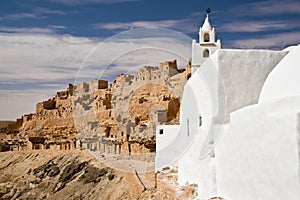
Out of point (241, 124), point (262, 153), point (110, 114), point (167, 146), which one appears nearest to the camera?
point (262, 153)

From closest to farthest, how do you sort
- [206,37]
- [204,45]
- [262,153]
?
[262,153], [204,45], [206,37]

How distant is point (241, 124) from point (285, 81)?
1.26 metres

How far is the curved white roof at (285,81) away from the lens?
22.9 ft

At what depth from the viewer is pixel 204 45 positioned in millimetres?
13555

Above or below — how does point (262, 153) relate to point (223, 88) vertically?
below

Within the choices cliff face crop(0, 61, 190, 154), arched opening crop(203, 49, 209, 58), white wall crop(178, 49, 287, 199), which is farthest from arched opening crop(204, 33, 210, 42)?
cliff face crop(0, 61, 190, 154)

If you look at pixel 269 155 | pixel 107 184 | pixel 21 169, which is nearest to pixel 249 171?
pixel 269 155

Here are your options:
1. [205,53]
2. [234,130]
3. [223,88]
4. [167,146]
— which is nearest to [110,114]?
[167,146]

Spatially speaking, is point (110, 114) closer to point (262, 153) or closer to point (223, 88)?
point (223, 88)

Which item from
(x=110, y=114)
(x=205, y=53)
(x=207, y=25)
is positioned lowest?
(x=110, y=114)

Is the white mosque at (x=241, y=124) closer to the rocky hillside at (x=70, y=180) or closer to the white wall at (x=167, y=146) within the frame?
the white wall at (x=167, y=146)

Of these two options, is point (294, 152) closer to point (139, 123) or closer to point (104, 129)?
point (139, 123)

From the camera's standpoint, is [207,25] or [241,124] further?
[207,25]

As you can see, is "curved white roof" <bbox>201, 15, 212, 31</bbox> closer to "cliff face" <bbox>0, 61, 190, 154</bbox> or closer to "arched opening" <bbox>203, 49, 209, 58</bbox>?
"arched opening" <bbox>203, 49, 209, 58</bbox>
